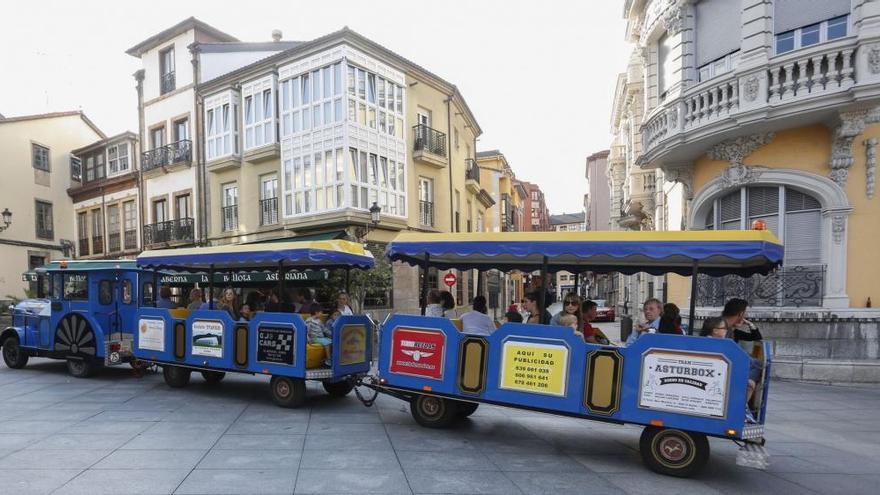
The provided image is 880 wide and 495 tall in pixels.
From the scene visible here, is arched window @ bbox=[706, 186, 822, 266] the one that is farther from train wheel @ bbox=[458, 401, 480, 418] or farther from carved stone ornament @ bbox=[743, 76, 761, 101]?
train wheel @ bbox=[458, 401, 480, 418]

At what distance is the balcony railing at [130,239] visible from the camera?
1073 inches

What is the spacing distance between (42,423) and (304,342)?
385 cm

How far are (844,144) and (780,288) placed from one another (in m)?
3.28

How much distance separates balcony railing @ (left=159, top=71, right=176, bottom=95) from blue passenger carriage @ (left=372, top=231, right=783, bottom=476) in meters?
23.6

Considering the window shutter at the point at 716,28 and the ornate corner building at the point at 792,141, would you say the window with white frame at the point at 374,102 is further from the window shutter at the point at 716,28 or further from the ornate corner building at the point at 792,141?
the window shutter at the point at 716,28

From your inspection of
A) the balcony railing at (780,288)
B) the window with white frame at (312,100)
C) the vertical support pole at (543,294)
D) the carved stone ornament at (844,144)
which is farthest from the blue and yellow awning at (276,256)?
the window with white frame at (312,100)

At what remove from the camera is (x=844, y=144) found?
33.6 feet

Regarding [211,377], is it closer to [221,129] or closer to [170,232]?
[221,129]

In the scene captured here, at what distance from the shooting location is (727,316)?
228 inches

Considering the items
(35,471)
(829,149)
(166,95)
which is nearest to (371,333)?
(35,471)

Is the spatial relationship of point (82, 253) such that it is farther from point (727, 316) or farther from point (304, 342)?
point (727, 316)

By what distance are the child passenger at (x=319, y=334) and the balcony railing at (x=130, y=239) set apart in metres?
24.2

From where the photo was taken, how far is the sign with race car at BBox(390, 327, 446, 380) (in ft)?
21.9

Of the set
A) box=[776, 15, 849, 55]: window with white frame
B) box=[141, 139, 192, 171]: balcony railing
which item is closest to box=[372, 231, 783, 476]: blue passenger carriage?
box=[776, 15, 849, 55]: window with white frame
